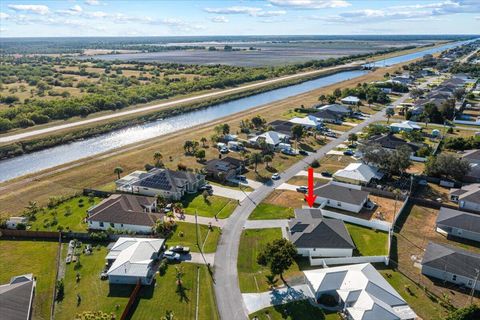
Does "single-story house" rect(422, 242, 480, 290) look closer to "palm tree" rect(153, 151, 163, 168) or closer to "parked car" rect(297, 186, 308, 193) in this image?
"parked car" rect(297, 186, 308, 193)

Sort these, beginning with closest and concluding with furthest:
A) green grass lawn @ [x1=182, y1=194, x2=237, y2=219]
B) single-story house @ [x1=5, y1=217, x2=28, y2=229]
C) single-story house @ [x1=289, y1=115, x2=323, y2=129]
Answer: single-story house @ [x1=5, y1=217, x2=28, y2=229] → green grass lawn @ [x1=182, y1=194, x2=237, y2=219] → single-story house @ [x1=289, y1=115, x2=323, y2=129]

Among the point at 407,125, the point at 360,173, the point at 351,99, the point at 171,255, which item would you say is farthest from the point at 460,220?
the point at 351,99

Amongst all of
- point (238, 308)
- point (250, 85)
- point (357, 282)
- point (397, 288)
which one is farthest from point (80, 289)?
point (250, 85)

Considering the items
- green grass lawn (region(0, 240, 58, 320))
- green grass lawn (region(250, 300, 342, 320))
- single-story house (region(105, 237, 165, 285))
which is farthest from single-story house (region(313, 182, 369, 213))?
green grass lawn (region(0, 240, 58, 320))

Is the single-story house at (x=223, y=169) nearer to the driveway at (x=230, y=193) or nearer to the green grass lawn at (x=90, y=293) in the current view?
the driveway at (x=230, y=193)

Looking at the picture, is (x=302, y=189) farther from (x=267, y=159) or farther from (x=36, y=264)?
(x=36, y=264)
